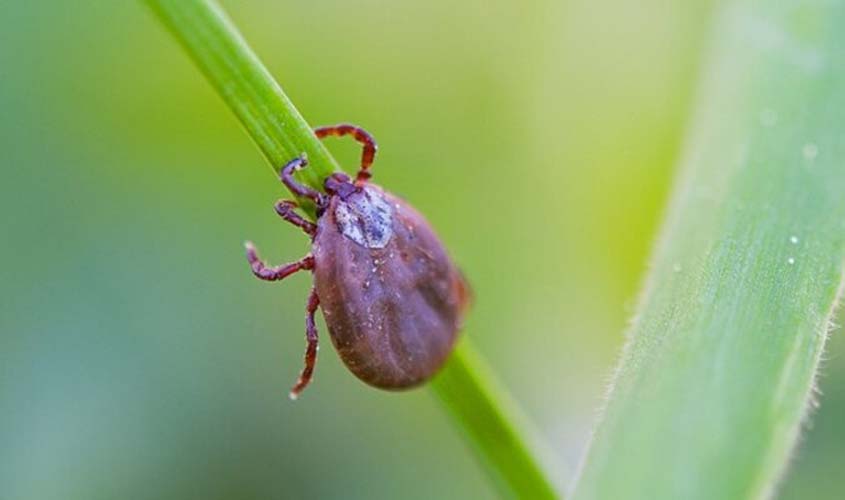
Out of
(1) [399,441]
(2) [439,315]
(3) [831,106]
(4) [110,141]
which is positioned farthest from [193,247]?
Answer: (3) [831,106]

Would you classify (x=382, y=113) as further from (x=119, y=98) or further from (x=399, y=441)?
(x=399, y=441)

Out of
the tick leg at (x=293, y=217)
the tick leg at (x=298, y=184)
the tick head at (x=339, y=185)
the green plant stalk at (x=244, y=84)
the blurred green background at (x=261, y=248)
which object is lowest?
the blurred green background at (x=261, y=248)

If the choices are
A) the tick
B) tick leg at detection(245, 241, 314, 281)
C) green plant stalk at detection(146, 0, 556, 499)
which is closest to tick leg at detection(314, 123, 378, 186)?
the tick

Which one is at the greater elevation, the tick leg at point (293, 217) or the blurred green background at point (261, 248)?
the tick leg at point (293, 217)

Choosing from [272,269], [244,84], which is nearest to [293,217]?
[272,269]

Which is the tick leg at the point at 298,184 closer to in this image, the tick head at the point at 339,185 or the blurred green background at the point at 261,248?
the tick head at the point at 339,185

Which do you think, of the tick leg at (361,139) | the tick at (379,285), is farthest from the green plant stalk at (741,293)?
the tick leg at (361,139)
